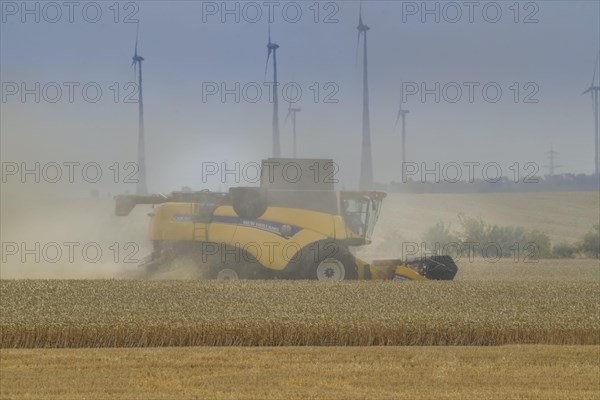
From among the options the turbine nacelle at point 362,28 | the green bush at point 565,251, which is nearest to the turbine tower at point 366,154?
the turbine nacelle at point 362,28

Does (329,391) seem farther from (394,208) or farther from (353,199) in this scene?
(394,208)

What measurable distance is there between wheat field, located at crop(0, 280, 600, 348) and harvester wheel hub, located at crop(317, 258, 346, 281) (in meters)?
1.03

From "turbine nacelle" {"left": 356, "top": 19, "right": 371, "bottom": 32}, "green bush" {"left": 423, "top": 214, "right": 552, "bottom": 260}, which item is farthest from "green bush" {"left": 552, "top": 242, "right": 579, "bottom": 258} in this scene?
"turbine nacelle" {"left": 356, "top": 19, "right": 371, "bottom": 32}

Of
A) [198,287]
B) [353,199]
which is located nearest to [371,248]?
[353,199]

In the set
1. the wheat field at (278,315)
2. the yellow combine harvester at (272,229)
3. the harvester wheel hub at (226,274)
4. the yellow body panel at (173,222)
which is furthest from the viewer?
the harvester wheel hub at (226,274)

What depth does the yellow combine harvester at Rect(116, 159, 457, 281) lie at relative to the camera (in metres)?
14.6

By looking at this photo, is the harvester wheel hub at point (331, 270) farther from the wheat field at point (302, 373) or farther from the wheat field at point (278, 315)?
the wheat field at point (302, 373)

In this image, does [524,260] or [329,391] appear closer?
[329,391]

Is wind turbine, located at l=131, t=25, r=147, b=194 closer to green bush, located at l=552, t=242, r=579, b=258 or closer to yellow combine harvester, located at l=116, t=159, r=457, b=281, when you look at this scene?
yellow combine harvester, located at l=116, t=159, r=457, b=281

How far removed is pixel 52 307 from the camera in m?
12.0

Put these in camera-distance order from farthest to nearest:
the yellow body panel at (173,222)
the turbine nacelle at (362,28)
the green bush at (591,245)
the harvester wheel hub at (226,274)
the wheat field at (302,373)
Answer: the green bush at (591,245) → the turbine nacelle at (362,28) → the harvester wheel hub at (226,274) → the yellow body panel at (173,222) → the wheat field at (302,373)

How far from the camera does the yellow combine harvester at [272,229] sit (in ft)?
48.0

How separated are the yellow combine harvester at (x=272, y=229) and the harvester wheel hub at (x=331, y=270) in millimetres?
19

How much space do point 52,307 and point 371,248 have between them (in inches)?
269
